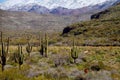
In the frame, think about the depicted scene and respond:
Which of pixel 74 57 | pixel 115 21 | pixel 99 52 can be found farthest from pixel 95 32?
pixel 74 57

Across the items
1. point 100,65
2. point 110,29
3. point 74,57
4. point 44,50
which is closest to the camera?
point 100,65

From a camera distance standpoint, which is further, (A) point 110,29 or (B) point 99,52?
(A) point 110,29

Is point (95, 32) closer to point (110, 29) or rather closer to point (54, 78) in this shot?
point (110, 29)

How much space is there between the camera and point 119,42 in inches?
2677

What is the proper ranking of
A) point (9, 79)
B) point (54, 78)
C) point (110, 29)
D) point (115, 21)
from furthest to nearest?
point (115, 21)
point (110, 29)
point (54, 78)
point (9, 79)

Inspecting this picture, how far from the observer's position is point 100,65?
2784cm

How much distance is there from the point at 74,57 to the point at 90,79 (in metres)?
15.0

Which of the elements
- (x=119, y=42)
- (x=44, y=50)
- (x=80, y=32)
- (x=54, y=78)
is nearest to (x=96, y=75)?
(x=54, y=78)

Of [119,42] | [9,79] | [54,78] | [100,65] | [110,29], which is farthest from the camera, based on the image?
[110,29]

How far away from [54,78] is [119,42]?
158 ft

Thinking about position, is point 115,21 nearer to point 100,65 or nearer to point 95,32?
point 95,32

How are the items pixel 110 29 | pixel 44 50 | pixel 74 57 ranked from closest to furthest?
pixel 74 57 → pixel 44 50 → pixel 110 29

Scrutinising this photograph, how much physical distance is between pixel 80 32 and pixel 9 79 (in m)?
83.8

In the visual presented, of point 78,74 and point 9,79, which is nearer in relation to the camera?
point 9,79
